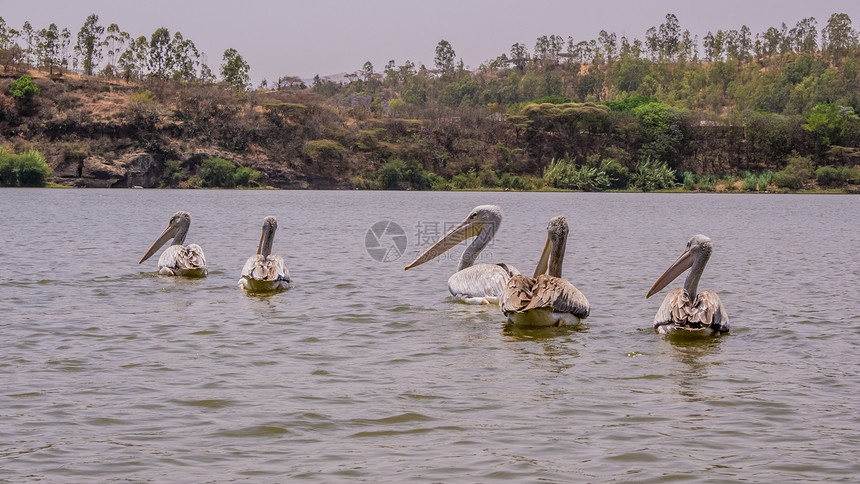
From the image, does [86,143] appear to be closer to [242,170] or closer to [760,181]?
Answer: [242,170]

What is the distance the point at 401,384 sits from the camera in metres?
6.30

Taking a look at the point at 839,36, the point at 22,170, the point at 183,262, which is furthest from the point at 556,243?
the point at 839,36

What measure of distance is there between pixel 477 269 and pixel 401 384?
4129mm

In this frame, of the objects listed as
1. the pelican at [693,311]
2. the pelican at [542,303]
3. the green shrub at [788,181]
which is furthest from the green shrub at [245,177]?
the pelican at [693,311]

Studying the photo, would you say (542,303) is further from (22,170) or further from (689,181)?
(689,181)

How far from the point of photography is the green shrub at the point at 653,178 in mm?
70438

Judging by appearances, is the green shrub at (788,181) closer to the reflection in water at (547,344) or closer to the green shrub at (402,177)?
the green shrub at (402,177)

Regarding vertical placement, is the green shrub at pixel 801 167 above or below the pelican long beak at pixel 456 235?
above

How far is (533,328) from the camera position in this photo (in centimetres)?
856

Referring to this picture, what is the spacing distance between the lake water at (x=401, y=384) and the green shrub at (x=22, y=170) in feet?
151

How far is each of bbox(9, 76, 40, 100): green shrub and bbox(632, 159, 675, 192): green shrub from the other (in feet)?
153

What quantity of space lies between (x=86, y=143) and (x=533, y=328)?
62840 millimetres

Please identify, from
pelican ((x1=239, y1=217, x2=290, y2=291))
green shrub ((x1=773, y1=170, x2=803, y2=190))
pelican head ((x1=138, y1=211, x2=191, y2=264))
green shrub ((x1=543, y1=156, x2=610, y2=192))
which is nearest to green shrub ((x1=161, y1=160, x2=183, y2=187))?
green shrub ((x1=543, y1=156, x2=610, y2=192))

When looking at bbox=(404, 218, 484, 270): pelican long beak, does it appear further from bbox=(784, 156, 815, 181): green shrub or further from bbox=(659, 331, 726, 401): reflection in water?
bbox=(784, 156, 815, 181): green shrub
